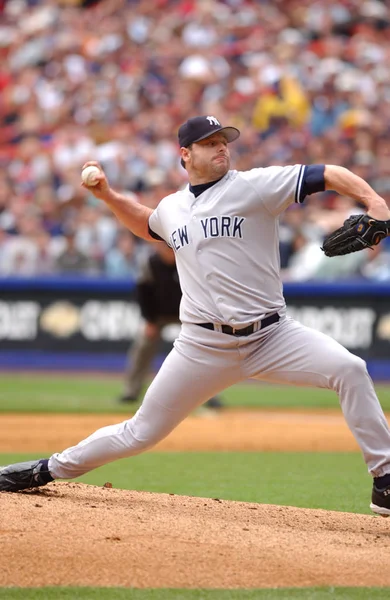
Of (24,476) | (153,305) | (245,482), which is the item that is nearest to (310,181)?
(24,476)

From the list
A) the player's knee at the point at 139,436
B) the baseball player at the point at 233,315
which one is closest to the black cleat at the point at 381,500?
the baseball player at the point at 233,315

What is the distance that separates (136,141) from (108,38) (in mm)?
3122

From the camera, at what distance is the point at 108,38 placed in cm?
1989

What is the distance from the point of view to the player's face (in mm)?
5480

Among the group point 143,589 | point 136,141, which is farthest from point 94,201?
point 143,589

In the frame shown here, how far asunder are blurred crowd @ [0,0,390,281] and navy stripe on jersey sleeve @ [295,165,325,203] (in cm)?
906

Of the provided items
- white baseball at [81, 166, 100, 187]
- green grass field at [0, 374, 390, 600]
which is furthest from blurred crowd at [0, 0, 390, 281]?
white baseball at [81, 166, 100, 187]

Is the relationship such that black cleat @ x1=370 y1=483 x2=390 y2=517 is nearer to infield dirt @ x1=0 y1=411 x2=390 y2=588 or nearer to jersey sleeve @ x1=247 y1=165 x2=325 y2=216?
infield dirt @ x1=0 y1=411 x2=390 y2=588

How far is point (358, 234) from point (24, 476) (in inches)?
92.6

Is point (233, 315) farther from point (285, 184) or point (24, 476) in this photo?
point (24, 476)

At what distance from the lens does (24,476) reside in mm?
5883

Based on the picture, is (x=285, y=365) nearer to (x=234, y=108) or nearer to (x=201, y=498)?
(x=201, y=498)

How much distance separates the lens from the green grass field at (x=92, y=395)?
41.2 ft

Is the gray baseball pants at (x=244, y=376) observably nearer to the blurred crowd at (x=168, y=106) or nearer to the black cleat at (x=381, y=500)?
the black cleat at (x=381, y=500)
